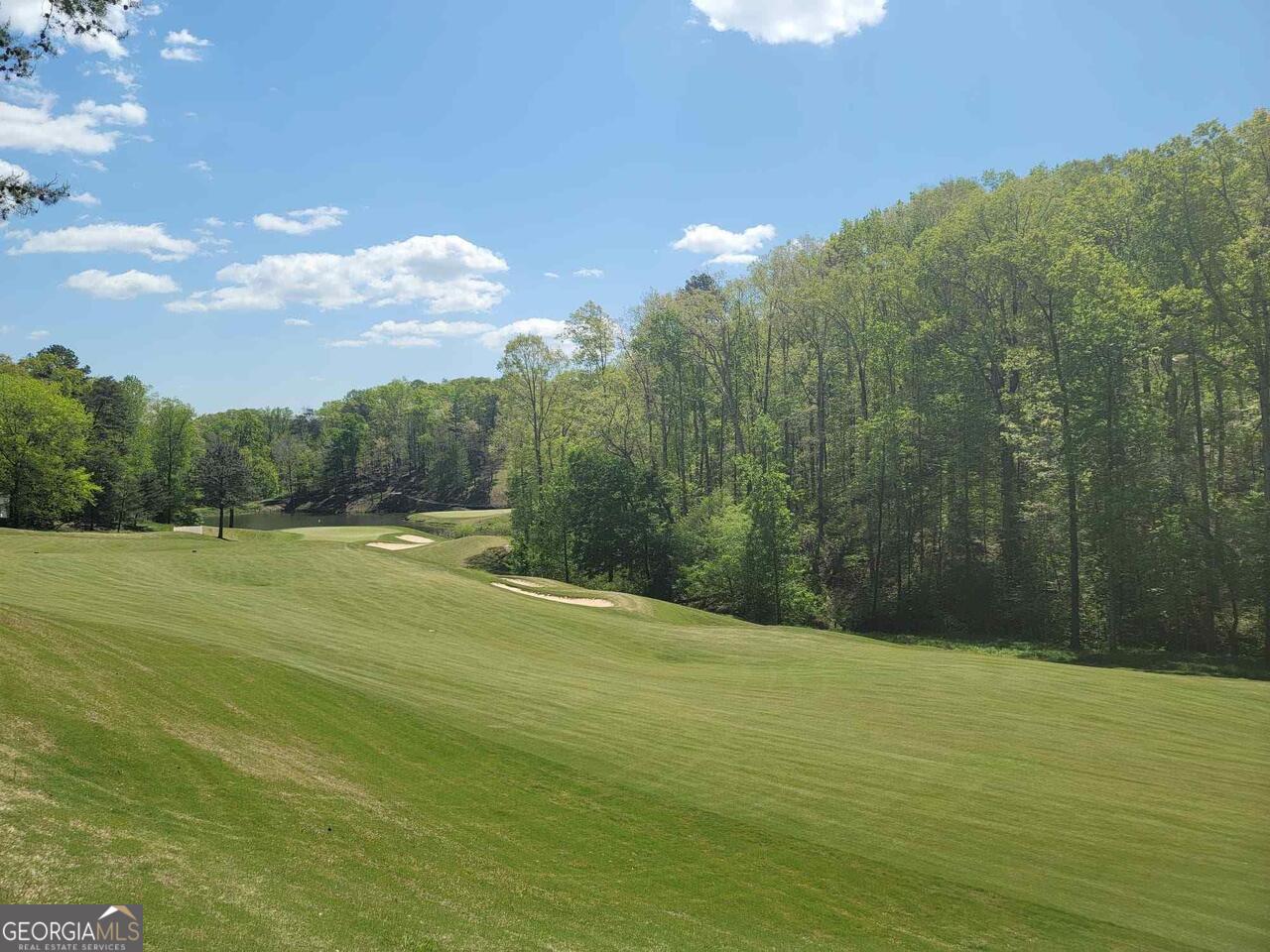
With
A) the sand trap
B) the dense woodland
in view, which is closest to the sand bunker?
the dense woodland

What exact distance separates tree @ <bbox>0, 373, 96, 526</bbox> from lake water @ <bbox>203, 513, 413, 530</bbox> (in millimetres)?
31256

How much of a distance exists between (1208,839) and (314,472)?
141346 millimetres

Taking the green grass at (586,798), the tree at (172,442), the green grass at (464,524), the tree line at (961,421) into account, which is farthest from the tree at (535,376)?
the tree at (172,442)

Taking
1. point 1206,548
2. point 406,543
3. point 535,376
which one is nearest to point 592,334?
point 535,376

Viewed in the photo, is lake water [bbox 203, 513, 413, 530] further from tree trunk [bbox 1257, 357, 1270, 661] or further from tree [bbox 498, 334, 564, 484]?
tree trunk [bbox 1257, 357, 1270, 661]

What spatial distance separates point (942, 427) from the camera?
41.9 meters

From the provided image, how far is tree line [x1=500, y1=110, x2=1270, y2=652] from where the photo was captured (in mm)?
30047

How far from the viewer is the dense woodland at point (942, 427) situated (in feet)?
98.9

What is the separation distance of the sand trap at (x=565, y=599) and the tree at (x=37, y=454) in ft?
155

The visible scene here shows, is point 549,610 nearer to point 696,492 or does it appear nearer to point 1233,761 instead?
point 1233,761

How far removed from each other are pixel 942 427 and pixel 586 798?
3617cm

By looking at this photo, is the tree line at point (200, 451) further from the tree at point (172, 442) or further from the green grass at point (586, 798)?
the green grass at point (586, 798)

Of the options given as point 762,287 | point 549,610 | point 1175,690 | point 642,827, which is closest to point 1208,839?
point 642,827

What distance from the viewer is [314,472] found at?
13525 centimetres
